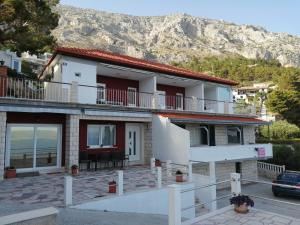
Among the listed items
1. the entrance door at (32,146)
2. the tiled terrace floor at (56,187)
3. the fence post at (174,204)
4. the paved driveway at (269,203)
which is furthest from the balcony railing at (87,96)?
the fence post at (174,204)

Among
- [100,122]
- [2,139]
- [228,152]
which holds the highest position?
[100,122]

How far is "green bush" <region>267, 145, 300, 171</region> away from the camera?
27.2 m

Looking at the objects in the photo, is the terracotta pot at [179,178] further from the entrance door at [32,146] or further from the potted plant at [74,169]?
the entrance door at [32,146]

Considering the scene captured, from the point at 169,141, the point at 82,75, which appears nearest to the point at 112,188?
the point at 169,141

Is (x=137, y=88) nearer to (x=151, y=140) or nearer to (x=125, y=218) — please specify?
(x=151, y=140)

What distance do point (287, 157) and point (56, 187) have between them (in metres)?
24.7

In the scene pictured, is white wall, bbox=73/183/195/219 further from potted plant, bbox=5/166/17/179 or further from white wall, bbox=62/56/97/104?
A: white wall, bbox=62/56/97/104

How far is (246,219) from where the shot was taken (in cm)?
759

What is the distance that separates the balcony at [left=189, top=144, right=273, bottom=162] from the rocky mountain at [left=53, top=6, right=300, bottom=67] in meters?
87.4

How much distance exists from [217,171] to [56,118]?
→ 12616 mm

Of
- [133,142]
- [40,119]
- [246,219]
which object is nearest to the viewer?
[246,219]

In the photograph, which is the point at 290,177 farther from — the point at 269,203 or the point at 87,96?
the point at 87,96

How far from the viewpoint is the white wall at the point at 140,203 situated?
9781 millimetres

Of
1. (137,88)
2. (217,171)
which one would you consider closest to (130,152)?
(137,88)
